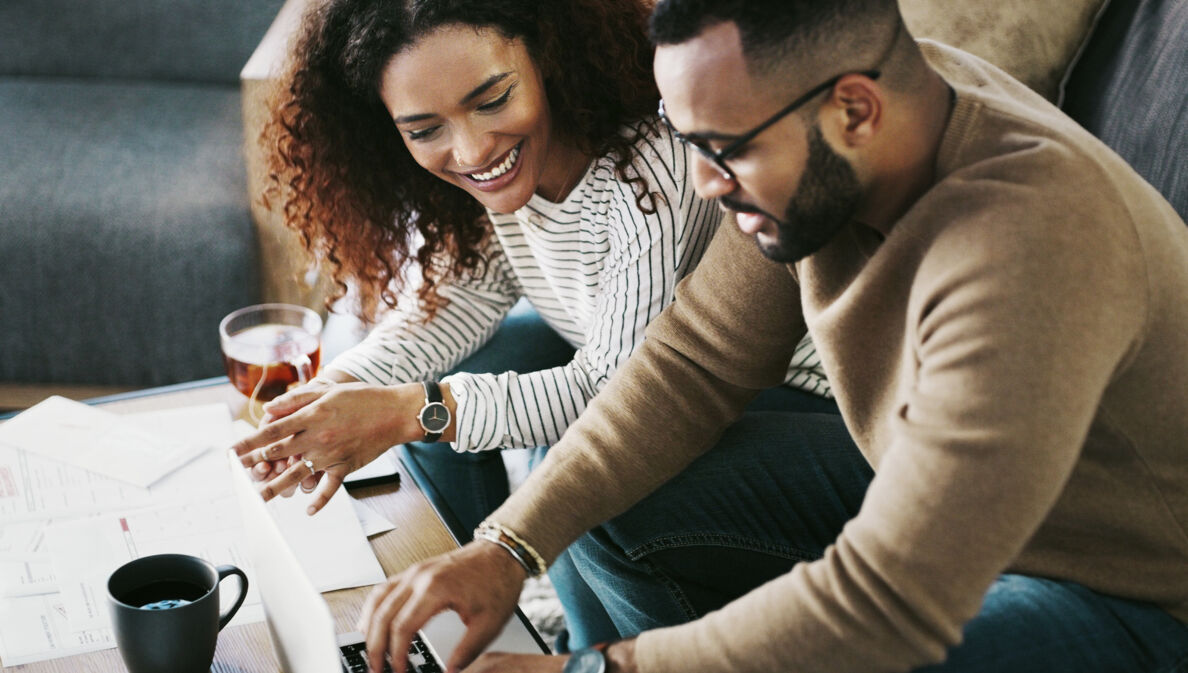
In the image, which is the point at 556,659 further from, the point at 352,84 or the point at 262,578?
the point at 352,84

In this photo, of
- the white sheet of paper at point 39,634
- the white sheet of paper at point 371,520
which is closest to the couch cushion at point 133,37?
the white sheet of paper at point 371,520

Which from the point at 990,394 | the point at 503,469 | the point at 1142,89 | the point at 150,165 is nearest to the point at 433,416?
the point at 503,469

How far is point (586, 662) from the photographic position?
2.85 feet

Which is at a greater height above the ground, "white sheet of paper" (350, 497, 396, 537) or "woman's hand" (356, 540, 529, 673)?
"woman's hand" (356, 540, 529, 673)

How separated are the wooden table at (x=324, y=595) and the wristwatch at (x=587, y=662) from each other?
245 mm

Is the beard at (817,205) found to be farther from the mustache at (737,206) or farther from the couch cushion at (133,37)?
the couch cushion at (133,37)

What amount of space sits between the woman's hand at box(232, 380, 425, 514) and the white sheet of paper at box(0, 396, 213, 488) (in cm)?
13

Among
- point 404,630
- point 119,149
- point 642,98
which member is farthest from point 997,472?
point 119,149

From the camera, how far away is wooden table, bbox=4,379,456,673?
969 millimetres

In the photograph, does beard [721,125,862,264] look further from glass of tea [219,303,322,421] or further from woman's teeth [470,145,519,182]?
glass of tea [219,303,322,421]

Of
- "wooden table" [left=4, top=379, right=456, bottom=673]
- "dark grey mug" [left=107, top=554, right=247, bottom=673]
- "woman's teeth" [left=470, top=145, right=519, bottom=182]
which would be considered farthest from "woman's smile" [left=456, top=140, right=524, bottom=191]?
"dark grey mug" [left=107, top=554, right=247, bottom=673]

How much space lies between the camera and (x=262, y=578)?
0.93 meters

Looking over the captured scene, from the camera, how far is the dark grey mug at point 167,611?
0.88 metres

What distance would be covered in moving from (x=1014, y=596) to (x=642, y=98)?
71cm
